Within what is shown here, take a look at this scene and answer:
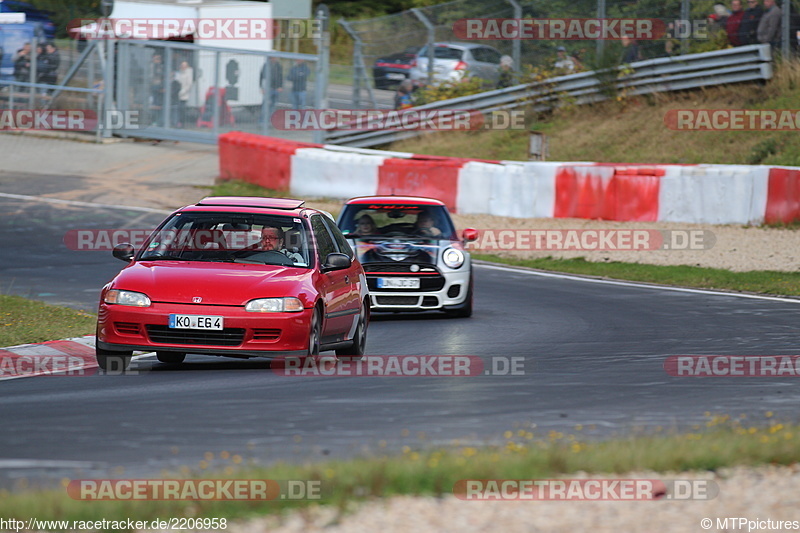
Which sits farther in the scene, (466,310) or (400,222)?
(400,222)

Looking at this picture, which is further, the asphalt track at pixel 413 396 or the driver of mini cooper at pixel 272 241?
the driver of mini cooper at pixel 272 241

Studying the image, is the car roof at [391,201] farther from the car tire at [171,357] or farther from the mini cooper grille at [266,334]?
the mini cooper grille at [266,334]

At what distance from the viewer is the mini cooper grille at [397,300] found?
14.3 meters

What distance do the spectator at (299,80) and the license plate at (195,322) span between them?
20.3 meters

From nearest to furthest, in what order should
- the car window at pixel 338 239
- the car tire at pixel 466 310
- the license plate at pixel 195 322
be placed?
the license plate at pixel 195 322
the car window at pixel 338 239
the car tire at pixel 466 310

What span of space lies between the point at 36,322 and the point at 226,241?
2.57 metres

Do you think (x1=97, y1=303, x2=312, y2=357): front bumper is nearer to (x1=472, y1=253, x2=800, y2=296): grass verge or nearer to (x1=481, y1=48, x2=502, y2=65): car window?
(x1=472, y1=253, x2=800, y2=296): grass verge

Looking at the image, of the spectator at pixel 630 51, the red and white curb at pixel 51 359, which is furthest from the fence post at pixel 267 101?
the red and white curb at pixel 51 359

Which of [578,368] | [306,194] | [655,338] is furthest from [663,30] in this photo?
[578,368]

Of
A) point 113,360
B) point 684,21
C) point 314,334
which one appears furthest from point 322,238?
point 684,21

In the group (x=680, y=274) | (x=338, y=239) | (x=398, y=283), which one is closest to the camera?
(x=338, y=239)

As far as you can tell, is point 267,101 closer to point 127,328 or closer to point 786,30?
point 786,30

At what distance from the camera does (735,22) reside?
26125 mm

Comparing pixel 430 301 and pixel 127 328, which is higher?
pixel 127 328
